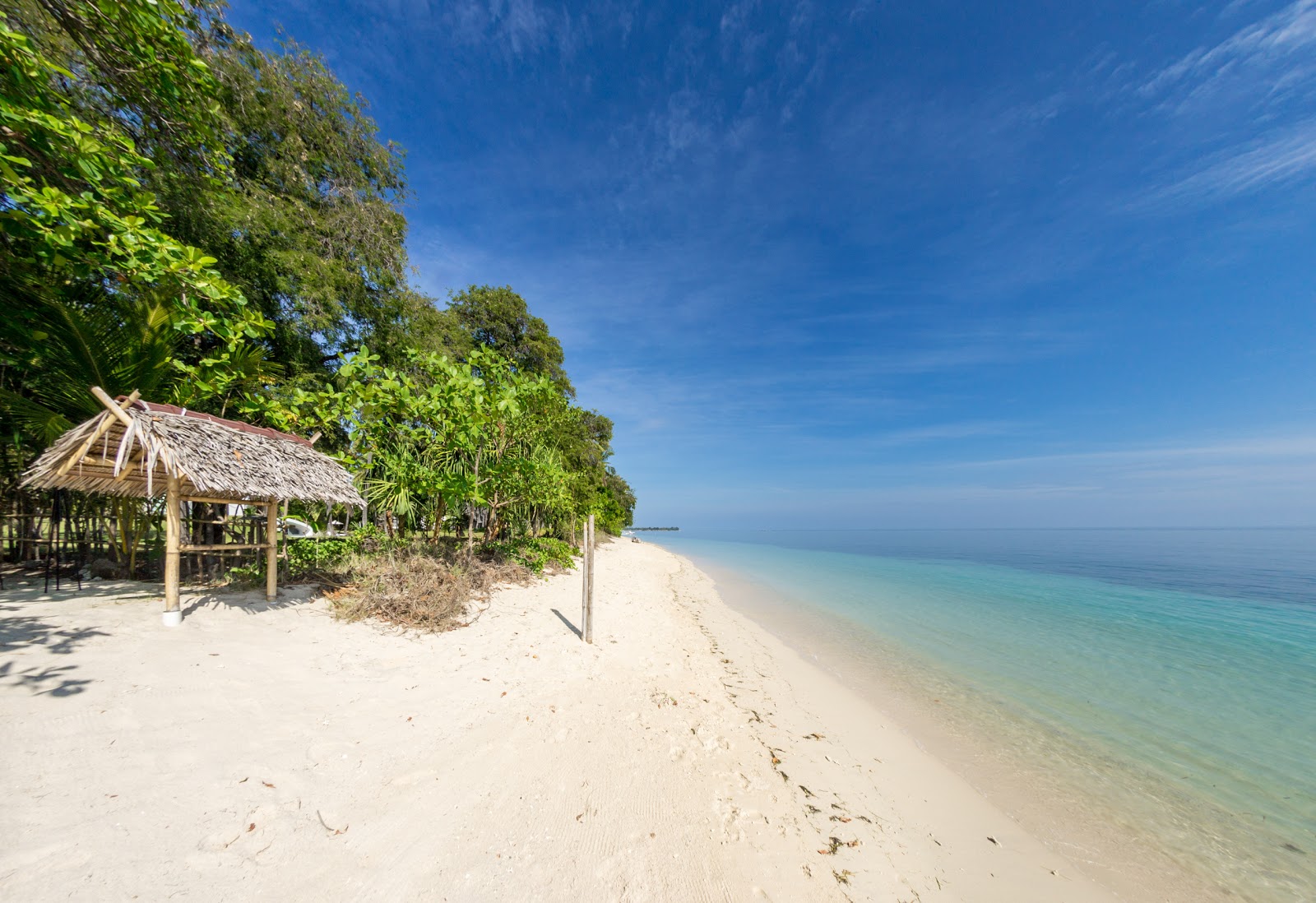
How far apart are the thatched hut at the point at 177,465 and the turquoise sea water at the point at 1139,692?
925 centimetres

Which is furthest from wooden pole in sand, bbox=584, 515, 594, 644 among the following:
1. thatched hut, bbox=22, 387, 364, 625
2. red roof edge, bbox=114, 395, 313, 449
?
red roof edge, bbox=114, 395, 313, 449

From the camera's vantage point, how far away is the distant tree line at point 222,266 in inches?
177

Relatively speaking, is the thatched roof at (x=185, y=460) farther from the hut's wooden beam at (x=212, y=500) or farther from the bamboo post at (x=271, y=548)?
the bamboo post at (x=271, y=548)

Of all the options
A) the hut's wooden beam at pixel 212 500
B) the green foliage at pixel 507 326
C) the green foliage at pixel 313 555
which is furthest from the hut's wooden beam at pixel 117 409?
the green foliage at pixel 507 326

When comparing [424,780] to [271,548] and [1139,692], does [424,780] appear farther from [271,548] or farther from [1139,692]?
[1139,692]

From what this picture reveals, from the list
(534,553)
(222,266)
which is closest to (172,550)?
(222,266)

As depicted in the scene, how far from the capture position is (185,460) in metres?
4.68

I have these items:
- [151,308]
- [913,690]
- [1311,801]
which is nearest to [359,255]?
[151,308]

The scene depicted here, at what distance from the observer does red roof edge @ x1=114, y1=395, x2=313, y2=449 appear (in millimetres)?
4801

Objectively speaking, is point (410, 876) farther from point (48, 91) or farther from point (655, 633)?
point (48, 91)

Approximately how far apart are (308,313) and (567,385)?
13037 millimetres

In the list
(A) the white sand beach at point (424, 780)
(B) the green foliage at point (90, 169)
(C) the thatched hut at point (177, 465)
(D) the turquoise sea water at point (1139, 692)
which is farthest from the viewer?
(C) the thatched hut at point (177, 465)

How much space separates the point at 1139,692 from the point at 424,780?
10.7 m

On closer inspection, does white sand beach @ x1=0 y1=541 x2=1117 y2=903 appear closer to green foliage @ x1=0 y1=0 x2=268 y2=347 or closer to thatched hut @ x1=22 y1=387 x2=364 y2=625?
thatched hut @ x1=22 y1=387 x2=364 y2=625
